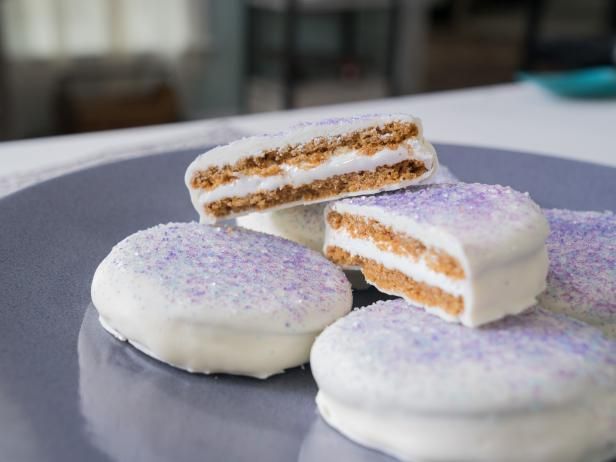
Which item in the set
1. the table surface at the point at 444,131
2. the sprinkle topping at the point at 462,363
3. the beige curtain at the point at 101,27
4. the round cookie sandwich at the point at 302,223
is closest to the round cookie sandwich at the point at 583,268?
the sprinkle topping at the point at 462,363

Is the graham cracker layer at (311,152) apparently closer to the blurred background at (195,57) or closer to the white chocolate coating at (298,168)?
the white chocolate coating at (298,168)

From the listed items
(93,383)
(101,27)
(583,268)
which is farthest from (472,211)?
(101,27)

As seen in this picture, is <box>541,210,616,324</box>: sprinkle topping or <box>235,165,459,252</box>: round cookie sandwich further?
<box>235,165,459,252</box>: round cookie sandwich

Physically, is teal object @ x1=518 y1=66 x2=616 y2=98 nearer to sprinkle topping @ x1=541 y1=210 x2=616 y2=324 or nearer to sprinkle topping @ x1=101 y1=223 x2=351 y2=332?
sprinkle topping @ x1=541 y1=210 x2=616 y2=324

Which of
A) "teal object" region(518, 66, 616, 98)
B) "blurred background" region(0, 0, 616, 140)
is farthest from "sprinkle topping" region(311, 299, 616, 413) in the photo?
"blurred background" region(0, 0, 616, 140)

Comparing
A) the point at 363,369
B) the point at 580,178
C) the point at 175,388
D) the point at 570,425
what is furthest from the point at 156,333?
the point at 580,178

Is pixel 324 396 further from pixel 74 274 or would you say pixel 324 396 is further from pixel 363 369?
pixel 74 274
